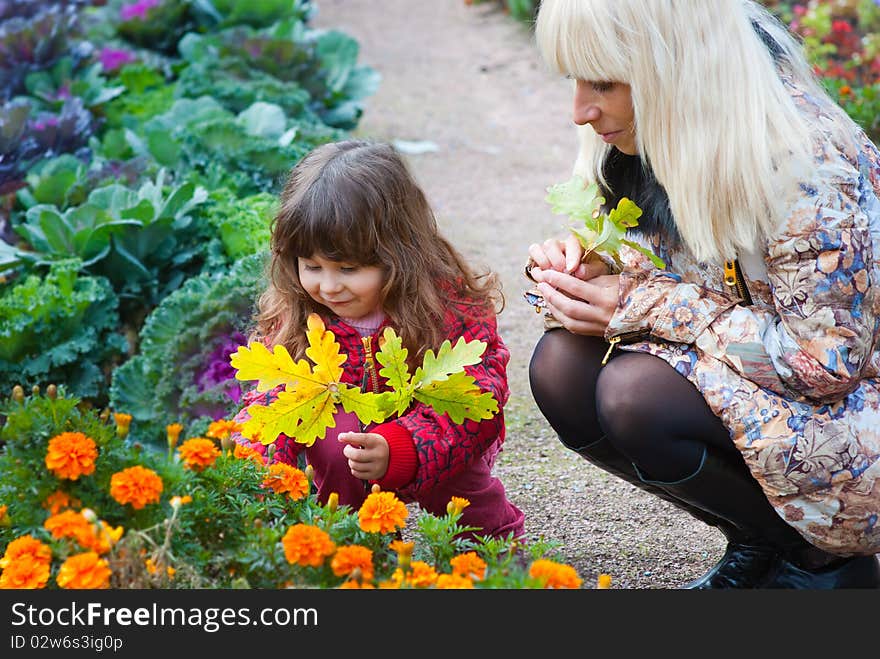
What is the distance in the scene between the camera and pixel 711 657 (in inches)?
67.7

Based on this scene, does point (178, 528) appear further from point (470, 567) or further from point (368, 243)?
point (368, 243)

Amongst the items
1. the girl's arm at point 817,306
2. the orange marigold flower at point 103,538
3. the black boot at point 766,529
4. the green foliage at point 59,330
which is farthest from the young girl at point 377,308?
the green foliage at point 59,330

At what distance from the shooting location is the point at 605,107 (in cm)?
216

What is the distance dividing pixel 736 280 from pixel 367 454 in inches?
32.9

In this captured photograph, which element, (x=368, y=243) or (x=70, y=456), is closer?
(x=70, y=456)

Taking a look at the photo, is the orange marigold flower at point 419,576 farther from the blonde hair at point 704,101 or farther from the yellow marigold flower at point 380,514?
the blonde hair at point 704,101

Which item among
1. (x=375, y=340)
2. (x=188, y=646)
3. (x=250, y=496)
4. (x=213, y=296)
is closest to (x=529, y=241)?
(x=213, y=296)

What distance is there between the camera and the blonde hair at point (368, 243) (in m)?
2.45

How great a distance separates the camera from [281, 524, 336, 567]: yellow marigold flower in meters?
1.71

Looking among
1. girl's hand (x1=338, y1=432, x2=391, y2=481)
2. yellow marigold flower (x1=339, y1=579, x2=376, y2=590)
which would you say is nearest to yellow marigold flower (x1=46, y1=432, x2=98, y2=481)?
yellow marigold flower (x1=339, y1=579, x2=376, y2=590)

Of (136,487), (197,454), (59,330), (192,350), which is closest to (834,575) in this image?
(197,454)

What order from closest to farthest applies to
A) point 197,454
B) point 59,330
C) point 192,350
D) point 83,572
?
point 83,572, point 197,454, point 192,350, point 59,330

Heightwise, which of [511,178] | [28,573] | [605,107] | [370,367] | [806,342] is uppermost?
[605,107]

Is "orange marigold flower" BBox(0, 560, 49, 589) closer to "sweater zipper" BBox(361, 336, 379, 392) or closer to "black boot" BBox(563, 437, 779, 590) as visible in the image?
"sweater zipper" BBox(361, 336, 379, 392)
